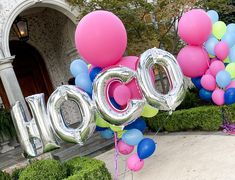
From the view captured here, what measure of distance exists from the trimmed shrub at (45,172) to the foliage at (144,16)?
4.05 m

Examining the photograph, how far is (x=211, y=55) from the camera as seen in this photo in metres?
6.70

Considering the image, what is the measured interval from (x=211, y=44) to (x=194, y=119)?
73.7 inches

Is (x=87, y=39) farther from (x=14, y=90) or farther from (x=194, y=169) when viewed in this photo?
(x=14, y=90)

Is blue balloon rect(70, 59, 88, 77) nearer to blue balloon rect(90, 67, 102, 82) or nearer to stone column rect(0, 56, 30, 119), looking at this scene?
blue balloon rect(90, 67, 102, 82)

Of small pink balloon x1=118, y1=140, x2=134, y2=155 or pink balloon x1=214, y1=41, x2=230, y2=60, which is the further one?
pink balloon x1=214, y1=41, x2=230, y2=60

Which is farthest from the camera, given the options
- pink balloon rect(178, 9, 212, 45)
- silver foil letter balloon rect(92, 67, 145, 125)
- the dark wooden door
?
the dark wooden door

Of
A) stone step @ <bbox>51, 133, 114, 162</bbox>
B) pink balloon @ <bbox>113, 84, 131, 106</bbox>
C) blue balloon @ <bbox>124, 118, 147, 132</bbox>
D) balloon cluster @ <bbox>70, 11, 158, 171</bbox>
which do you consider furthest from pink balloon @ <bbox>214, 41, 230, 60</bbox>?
stone step @ <bbox>51, 133, 114, 162</bbox>

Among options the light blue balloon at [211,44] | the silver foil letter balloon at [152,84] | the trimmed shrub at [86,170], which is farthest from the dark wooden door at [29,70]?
the silver foil letter balloon at [152,84]

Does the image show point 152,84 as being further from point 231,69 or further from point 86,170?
point 231,69

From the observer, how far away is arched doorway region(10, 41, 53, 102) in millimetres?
11914

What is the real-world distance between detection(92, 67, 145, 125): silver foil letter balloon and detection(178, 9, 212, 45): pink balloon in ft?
5.52

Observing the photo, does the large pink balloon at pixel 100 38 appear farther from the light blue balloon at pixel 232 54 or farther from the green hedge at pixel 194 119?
the green hedge at pixel 194 119

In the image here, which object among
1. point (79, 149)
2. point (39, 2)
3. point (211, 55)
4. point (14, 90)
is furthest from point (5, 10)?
point (211, 55)


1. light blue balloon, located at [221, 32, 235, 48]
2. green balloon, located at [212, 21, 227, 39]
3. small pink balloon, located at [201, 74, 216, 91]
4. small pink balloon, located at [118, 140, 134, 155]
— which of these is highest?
green balloon, located at [212, 21, 227, 39]
